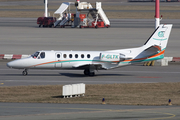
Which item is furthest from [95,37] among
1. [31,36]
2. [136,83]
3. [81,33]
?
[136,83]

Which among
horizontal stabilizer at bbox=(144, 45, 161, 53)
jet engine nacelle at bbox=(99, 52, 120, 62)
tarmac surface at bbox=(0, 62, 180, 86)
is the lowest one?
tarmac surface at bbox=(0, 62, 180, 86)

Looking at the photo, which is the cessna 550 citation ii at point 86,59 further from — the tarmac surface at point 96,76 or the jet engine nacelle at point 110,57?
the tarmac surface at point 96,76

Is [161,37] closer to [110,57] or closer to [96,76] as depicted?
[110,57]

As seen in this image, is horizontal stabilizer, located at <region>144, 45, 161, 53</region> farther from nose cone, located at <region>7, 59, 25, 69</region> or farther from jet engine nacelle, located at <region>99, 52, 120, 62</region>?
nose cone, located at <region>7, 59, 25, 69</region>

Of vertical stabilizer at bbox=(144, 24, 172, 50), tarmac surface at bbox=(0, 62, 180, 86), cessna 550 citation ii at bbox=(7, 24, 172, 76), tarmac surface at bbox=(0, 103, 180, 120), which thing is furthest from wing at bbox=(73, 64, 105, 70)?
tarmac surface at bbox=(0, 103, 180, 120)

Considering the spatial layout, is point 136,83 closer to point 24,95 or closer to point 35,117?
point 24,95

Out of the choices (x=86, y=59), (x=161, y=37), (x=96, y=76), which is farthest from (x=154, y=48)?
(x=86, y=59)

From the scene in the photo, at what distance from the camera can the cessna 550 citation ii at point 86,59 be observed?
31203 millimetres

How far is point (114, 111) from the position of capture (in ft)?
58.8

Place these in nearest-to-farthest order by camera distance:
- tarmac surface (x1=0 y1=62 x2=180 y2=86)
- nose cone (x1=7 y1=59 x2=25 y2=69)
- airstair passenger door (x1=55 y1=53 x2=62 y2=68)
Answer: tarmac surface (x1=0 y1=62 x2=180 y2=86) → nose cone (x1=7 y1=59 x2=25 y2=69) → airstair passenger door (x1=55 y1=53 x2=62 y2=68)

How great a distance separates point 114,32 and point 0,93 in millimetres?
40014

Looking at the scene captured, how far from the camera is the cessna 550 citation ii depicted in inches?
1228

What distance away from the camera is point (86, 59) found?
31.5m

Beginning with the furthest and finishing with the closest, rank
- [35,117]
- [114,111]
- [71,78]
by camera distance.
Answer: [71,78] → [114,111] → [35,117]
